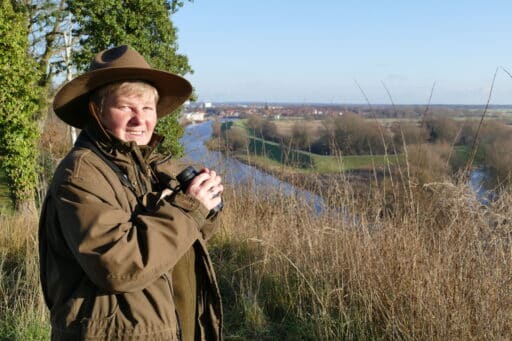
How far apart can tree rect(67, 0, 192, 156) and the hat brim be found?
24.6ft

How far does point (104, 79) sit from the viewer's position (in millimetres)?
1585

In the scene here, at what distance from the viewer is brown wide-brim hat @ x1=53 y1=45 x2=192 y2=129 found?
1.57 metres

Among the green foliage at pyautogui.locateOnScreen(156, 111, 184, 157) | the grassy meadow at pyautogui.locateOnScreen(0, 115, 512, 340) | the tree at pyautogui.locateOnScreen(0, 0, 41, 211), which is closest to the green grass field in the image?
the grassy meadow at pyautogui.locateOnScreen(0, 115, 512, 340)

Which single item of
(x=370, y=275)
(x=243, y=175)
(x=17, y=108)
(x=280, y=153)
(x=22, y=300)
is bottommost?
(x=22, y=300)

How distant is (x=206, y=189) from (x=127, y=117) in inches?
14.9

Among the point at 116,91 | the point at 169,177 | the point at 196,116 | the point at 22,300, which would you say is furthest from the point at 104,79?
the point at 196,116

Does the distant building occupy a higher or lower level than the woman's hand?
higher

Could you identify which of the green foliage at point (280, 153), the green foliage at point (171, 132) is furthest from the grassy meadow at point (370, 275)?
the green foliage at point (171, 132)

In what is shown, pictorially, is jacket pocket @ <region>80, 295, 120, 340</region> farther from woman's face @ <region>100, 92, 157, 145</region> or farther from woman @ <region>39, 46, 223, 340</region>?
woman's face @ <region>100, 92, 157, 145</region>

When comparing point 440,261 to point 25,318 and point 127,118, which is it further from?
point 25,318

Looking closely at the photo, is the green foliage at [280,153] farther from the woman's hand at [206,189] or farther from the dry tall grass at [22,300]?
the woman's hand at [206,189]

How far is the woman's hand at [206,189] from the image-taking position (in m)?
1.51

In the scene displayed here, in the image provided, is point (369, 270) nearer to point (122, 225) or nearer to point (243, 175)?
point (122, 225)

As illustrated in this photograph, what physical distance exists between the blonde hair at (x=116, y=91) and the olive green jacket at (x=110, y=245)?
0.37ft
